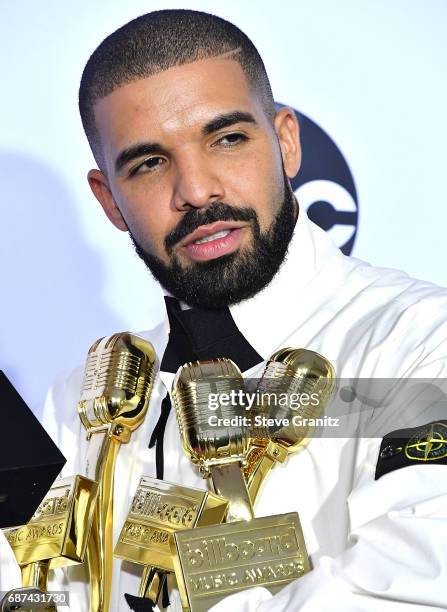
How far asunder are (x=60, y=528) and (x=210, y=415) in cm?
27

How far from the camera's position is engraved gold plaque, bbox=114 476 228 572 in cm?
141

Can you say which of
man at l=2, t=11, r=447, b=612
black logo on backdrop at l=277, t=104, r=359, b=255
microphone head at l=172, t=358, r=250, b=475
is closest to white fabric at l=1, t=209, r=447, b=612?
man at l=2, t=11, r=447, b=612

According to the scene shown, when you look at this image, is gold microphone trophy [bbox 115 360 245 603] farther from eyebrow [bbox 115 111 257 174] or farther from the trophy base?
eyebrow [bbox 115 111 257 174]

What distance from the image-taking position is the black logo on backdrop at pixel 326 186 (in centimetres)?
220

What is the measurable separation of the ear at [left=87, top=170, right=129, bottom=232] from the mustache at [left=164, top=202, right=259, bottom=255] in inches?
9.6

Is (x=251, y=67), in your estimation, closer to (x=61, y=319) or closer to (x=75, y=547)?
(x=61, y=319)

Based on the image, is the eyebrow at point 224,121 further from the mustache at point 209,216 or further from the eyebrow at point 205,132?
the mustache at point 209,216

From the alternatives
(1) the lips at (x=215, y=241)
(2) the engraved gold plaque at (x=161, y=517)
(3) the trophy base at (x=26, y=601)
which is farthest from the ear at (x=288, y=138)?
(3) the trophy base at (x=26, y=601)

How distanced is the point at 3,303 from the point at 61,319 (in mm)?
120

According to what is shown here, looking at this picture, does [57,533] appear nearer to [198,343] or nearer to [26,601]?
[26,601]

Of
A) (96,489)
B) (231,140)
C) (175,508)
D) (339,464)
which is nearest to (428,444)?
(339,464)

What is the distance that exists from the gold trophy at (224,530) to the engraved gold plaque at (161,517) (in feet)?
0.11

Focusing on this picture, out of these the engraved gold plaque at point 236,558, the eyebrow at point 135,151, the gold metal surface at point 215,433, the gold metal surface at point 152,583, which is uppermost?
the eyebrow at point 135,151

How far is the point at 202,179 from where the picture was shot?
1.66 m
